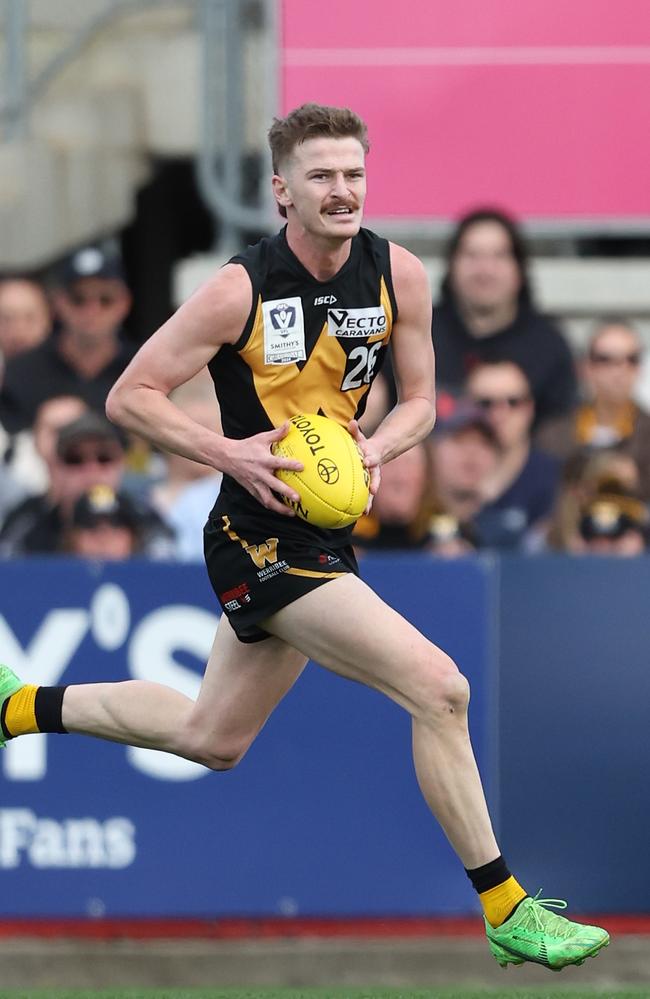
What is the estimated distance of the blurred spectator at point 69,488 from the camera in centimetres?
917

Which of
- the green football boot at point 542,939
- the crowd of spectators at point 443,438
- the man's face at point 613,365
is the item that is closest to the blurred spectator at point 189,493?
the crowd of spectators at point 443,438

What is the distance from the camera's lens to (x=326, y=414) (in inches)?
241

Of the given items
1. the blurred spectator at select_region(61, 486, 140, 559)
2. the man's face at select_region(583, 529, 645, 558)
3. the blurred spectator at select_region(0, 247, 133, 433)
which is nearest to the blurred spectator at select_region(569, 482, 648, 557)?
the man's face at select_region(583, 529, 645, 558)

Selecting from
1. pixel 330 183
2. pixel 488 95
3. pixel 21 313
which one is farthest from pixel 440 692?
pixel 488 95

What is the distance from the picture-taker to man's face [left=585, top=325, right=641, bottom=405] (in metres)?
9.81

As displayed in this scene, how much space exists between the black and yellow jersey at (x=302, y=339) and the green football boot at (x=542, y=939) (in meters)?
1.46

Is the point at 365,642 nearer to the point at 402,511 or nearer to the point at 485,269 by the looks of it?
the point at 402,511

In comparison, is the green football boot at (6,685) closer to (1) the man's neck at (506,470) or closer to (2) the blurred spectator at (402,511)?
(2) the blurred spectator at (402,511)

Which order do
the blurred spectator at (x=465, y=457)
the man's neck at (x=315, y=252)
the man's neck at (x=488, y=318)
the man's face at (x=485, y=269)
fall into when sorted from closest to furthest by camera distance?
the man's neck at (x=315, y=252) < the blurred spectator at (x=465, y=457) < the man's face at (x=485, y=269) < the man's neck at (x=488, y=318)

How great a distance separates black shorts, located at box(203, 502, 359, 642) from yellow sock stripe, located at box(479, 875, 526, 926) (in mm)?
1007

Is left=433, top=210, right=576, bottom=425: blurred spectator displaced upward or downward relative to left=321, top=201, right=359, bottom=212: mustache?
downward

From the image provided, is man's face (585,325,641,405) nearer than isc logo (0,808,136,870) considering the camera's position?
No

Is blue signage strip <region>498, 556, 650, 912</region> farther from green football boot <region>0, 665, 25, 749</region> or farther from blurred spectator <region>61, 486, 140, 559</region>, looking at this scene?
green football boot <region>0, 665, 25, 749</region>

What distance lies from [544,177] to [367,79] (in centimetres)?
109
